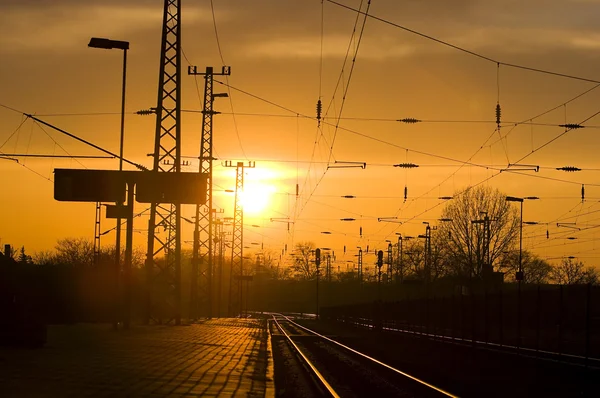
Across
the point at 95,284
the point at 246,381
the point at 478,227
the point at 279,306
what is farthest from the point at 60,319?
the point at 279,306

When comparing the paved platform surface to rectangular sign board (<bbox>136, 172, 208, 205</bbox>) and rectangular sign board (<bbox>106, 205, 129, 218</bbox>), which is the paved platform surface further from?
rectangular sign board (<bbox>136, 172, 208, 205</bbox>)

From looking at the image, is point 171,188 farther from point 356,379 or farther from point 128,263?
point 356,379

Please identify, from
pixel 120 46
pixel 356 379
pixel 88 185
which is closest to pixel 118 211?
pixel 88 185

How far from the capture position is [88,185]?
4234 centimetres

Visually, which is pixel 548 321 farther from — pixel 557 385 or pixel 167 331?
pixel 557 385

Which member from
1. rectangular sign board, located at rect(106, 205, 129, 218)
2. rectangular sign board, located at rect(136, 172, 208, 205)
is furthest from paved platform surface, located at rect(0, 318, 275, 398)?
rectangular sign board, located at rect(136, 172, 208, 205)

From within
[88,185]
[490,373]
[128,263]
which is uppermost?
[88,185]

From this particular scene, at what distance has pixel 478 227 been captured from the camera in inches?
4424

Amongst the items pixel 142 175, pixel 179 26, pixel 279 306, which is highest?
pixel 179 26

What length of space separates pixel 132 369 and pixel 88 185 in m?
21.3

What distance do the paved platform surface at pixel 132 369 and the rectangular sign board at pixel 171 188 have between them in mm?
9087

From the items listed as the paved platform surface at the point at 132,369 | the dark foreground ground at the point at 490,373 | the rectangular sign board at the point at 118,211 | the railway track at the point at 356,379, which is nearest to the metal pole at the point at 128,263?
the rectangular sign board at the point at 118,211

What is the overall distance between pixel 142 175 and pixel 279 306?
14720cm

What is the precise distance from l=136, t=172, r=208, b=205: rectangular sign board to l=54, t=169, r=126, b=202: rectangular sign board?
1.03 metres
